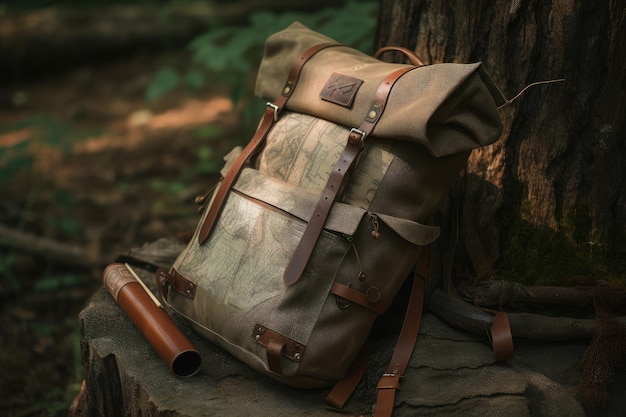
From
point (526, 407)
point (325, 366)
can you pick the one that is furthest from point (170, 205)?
point (526, 407)

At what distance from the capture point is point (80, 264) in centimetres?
393

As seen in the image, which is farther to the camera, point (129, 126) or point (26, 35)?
point (26, 35)

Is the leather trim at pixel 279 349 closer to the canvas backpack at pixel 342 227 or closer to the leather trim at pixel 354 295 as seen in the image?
the canvas backpack at pixel 342 227

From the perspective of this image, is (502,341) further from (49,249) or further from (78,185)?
(78,185)

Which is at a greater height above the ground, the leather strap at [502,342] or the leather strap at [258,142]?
the leather strap at [258,142]

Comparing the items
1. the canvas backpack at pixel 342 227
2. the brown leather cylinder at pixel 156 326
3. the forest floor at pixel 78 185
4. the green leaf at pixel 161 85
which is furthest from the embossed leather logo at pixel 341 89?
the green leaf at pixel 161 85

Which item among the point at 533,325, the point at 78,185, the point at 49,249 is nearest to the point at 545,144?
the point at 533,325

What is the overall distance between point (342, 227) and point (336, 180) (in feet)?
0.47

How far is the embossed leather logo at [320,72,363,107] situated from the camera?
79.8 inches

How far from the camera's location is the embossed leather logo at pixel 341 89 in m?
2.03

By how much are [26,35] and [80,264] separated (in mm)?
3542

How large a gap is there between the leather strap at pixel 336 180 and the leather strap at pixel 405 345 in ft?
1.27

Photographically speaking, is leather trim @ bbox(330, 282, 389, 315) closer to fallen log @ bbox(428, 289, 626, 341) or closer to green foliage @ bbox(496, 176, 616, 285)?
fallen log @ bbox(428, 289, 626, 341)

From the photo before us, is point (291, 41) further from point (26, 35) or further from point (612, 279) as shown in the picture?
point (26, 35)
